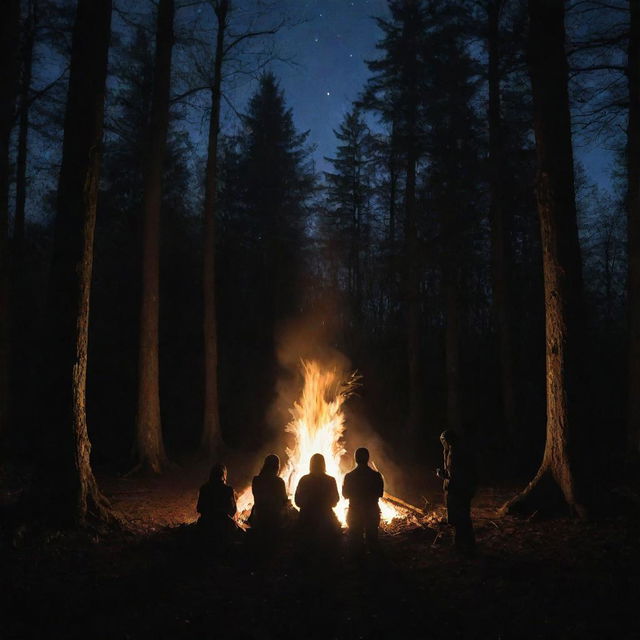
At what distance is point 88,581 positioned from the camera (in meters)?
5.45

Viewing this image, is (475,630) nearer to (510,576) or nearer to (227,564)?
(510,576)

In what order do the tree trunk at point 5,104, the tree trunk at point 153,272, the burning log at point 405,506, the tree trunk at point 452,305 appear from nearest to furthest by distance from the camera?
the burning log at point 405,506 → the tree trunk at point 5,104 → the tree trunk at point 153,272 → the tree trunk at point 452,305

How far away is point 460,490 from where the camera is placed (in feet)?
22.3

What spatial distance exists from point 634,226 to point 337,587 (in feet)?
38.6

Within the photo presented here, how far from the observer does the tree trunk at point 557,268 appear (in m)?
7.69

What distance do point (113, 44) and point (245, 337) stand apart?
15.2 meters

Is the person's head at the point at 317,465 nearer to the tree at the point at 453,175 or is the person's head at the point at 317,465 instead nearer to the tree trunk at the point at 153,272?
the tree trunk at the point at 153,272

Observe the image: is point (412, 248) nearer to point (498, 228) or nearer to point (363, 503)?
point (498, 228)

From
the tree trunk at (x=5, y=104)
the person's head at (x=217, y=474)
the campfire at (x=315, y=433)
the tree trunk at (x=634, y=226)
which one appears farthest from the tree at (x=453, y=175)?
the tree trunk at (x=5, y=104)

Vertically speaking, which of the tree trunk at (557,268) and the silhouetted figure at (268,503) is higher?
the tree trunk at (557,268)

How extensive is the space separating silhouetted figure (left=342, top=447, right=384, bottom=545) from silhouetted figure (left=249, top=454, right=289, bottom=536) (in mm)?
1000

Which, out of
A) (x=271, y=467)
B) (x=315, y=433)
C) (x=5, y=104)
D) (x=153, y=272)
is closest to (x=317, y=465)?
(x=271, y=467)

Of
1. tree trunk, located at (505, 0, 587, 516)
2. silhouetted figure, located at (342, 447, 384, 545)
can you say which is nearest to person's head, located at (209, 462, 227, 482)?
silhouetted figure, located at (342, 447, 384, 545)

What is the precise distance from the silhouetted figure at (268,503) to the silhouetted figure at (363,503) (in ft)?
3.28
